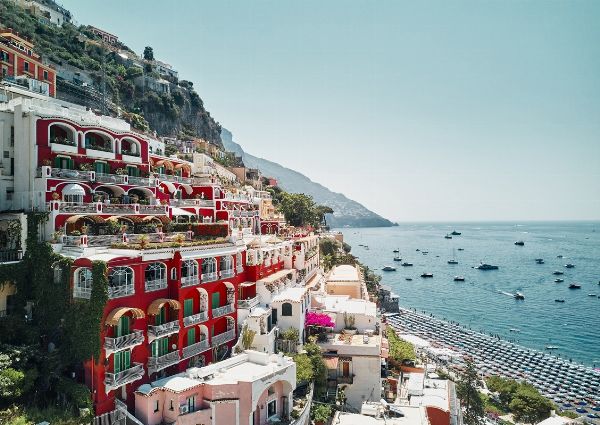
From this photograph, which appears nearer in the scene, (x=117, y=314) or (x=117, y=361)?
(x=117, y=314)

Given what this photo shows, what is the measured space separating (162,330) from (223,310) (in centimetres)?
591

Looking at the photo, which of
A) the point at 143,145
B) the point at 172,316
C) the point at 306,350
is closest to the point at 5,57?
the point at 143,145

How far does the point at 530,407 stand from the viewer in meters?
46.3

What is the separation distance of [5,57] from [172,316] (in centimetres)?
3733

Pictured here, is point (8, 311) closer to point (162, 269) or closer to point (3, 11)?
point (162, 269)

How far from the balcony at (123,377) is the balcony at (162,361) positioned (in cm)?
67

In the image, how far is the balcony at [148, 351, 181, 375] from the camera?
24781mm

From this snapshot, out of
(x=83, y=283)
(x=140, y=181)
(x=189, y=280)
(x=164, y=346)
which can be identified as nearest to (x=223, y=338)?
(x=164, y=346)

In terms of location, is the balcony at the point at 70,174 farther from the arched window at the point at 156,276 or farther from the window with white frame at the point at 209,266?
the window with white frame at the point at 209,266

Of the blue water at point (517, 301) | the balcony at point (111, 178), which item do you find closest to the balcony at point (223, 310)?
the balcony at point (111, 178)

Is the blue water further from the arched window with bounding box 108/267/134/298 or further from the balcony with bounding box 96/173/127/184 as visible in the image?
the balcony with bounding box 96/173/127/184

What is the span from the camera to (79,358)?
74.0 ft

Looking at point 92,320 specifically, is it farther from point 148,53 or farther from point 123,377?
point 148,53

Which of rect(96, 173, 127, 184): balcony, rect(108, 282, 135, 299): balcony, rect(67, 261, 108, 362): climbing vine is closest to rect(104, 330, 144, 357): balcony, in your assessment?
rect(67, 261, 108, 362): climbing vine
